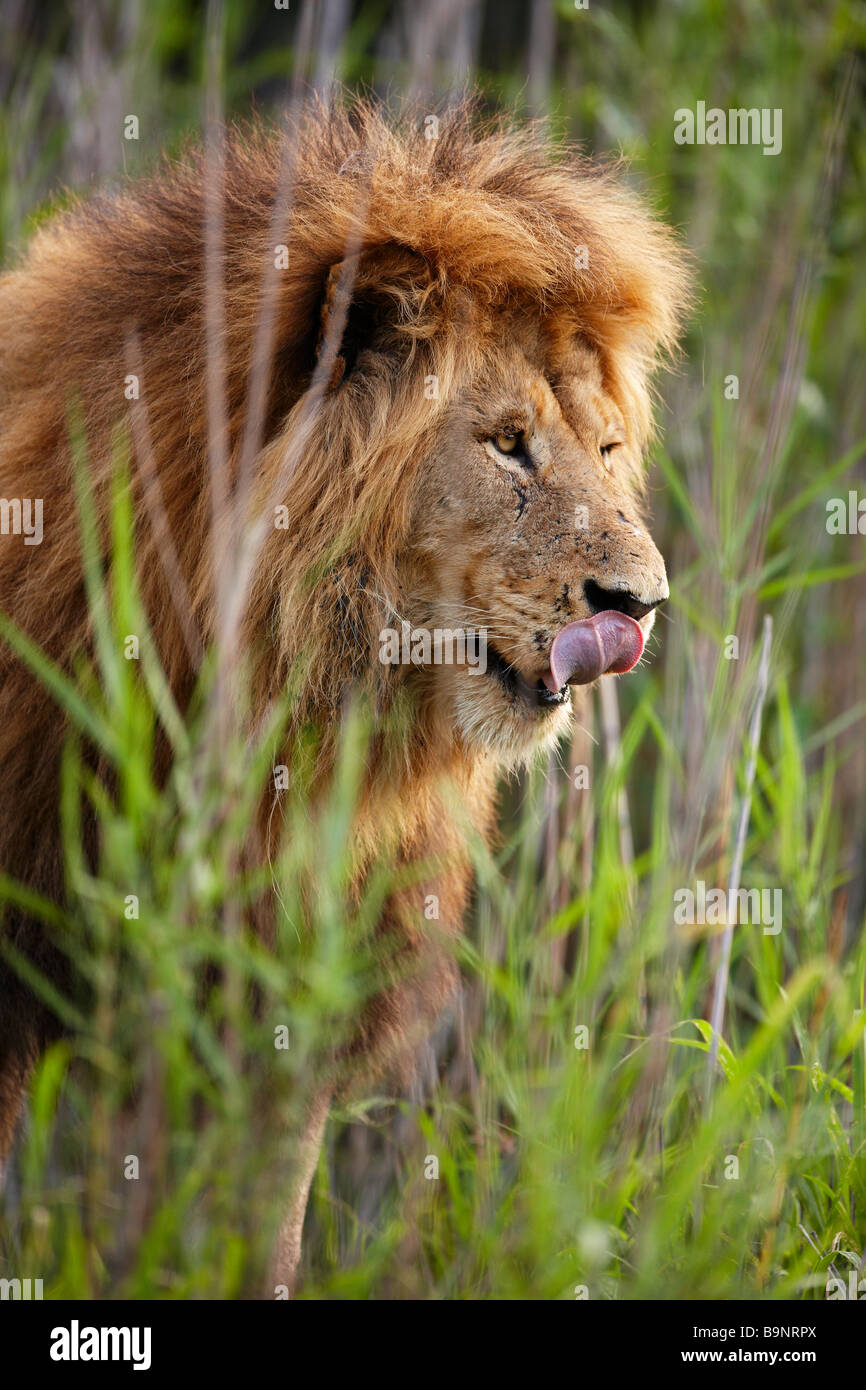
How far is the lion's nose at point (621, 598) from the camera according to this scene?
2.01 m

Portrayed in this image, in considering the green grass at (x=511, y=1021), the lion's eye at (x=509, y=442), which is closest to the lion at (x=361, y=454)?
the lion's eye at (x=509, y=442)

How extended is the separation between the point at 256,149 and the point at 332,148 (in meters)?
0.26

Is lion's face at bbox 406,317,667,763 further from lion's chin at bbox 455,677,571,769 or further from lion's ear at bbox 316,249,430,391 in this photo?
lion's ear at bbox 316,249,430,391

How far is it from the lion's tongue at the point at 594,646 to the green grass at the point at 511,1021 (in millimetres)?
248

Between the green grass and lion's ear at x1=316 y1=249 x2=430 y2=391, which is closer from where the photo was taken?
the green grass

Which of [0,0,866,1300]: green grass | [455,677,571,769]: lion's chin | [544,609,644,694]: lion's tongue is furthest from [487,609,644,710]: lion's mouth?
[0,0,866,1300]: green grass

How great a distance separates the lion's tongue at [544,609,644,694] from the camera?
1999mm

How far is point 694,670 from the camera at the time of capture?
240cm

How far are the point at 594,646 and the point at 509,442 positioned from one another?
0.37 m

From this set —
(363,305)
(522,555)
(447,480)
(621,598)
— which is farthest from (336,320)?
(621,598)

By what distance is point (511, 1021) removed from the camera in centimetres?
229

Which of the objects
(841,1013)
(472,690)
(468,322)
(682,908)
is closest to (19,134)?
(468,322)
